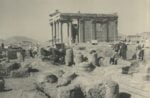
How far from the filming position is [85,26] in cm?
4159

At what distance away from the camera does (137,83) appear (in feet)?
37.3

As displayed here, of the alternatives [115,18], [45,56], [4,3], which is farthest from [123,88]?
[115,18]

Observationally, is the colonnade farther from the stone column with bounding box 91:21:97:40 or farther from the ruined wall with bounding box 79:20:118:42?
the stone column with bounding box 91:21:97:40

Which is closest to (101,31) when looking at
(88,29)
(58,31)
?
(88,29)

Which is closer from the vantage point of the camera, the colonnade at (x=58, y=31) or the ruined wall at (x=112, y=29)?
the colonnade at (x=58, y=31)

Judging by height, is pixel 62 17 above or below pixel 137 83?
above

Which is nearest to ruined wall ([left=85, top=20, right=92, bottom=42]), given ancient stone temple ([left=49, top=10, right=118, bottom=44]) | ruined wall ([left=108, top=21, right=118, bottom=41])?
ancient stone temple ([left=49, top=10, right=118, bottom=44])

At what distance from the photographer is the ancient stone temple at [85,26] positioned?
135ft

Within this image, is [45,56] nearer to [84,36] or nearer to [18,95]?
[18,95]

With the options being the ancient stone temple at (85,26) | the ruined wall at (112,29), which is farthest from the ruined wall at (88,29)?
the ruined wall at (112,29)

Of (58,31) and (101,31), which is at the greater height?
(58,31)

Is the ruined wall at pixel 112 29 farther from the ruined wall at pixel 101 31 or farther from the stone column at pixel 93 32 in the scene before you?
the stone column at pixel 93 32

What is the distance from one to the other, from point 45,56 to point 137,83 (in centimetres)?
1309

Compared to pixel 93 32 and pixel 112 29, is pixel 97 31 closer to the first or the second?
pixel 93 32
